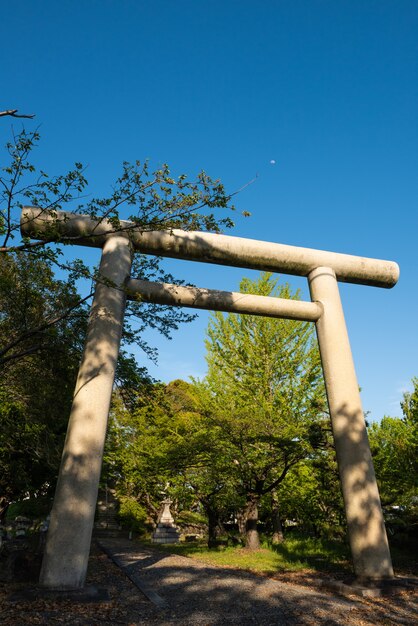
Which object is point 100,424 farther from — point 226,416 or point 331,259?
point 226,416

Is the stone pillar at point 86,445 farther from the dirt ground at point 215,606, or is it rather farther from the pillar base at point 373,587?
the pillar base at point 373,587

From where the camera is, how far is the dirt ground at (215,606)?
413 centimetres

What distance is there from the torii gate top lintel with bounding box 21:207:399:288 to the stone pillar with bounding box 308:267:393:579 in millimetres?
378

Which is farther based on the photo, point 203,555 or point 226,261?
point 203,555

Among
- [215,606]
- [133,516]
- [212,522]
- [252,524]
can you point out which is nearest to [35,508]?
[133,516]

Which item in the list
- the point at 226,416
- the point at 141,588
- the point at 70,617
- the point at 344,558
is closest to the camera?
the point at 70,617

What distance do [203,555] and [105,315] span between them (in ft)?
31.7

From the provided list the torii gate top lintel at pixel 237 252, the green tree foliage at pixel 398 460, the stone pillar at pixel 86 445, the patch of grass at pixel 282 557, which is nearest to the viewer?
the stone pillar at pixel 86 445

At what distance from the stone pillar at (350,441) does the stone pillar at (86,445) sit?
379 cm

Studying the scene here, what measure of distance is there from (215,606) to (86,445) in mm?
2683

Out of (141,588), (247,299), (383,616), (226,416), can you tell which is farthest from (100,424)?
(226,416)

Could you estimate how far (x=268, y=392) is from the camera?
15.5m

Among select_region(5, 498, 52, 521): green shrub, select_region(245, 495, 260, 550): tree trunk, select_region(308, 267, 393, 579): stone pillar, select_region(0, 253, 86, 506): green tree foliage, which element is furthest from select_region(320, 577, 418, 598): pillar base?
select_region(5, 498, 52, 521): green shrub

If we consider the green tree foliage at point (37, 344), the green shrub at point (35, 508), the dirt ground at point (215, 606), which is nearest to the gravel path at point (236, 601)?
the dirt ground at point (215, 606)
